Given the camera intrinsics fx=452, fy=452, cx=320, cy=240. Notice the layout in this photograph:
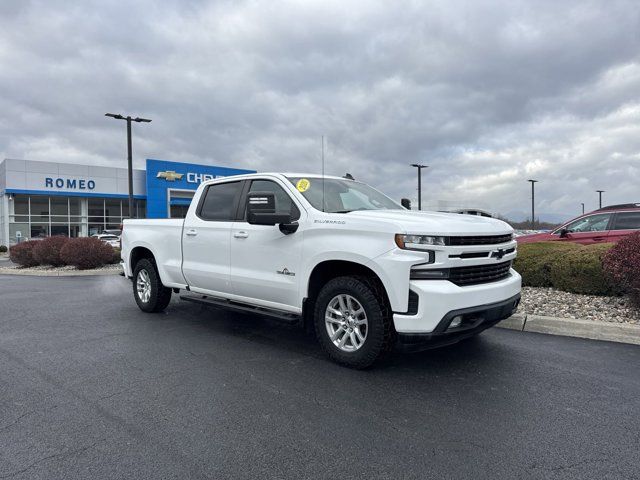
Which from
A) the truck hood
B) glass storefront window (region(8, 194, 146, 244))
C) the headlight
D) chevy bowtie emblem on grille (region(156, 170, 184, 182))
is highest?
chevy bowtie emblem on grille (region(156, 170, 184, 182))

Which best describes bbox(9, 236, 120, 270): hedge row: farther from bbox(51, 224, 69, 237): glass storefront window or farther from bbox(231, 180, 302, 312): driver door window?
bbox(51, 224, 69, 237): glass storefront window

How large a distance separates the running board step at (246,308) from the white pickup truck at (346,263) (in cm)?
2

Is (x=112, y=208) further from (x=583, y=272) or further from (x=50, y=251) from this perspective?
(x=583, y=272)

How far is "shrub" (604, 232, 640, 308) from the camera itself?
6.01 metres

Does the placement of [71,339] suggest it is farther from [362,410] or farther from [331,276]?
[362,410]

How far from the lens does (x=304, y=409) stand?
3.50m

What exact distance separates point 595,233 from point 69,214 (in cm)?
3952

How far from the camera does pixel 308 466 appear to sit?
271cm

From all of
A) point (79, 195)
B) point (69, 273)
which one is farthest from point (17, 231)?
point (69, 273)

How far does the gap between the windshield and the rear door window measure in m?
6.36

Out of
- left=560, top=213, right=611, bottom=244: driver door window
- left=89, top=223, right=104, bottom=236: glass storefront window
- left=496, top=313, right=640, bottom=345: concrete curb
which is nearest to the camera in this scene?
left=496, top=313, right=640, bottom=345: concrete curb

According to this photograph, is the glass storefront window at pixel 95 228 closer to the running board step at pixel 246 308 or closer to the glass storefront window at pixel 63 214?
the glass storefront window at pixel 63 214

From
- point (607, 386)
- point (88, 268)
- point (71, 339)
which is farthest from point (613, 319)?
point (88, 268)

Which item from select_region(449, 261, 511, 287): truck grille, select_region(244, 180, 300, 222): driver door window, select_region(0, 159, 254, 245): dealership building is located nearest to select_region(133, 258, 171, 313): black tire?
select_region(244, 180, 300, 222): driver door window
